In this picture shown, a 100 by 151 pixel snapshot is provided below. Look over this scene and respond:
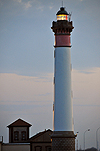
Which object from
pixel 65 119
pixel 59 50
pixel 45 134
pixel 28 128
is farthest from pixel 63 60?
pixel 28 128

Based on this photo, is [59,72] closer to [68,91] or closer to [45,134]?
[68,91]

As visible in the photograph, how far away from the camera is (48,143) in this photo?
80.4m

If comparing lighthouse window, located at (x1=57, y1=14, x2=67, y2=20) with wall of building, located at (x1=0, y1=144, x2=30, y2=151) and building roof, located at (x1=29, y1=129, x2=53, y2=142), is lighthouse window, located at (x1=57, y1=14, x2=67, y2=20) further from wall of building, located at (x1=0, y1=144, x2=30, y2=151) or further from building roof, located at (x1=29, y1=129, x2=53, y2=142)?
wall of building, located at (x1=0, y1=144, x2=30, y2=151)

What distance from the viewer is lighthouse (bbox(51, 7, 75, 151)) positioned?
63906 mm

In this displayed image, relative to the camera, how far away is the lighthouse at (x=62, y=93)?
2516 inches

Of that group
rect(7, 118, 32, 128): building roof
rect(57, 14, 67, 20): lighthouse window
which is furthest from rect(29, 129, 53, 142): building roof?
rect(57, 14, 67, 20): lighthouse window

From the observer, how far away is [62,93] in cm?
6444

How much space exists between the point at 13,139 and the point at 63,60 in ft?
91.4

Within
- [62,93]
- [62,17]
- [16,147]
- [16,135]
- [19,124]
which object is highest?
[62,17]

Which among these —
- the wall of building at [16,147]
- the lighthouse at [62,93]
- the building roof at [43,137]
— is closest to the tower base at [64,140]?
the lighthouse at [62,93]

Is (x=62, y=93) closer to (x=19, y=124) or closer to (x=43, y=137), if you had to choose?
(x=43, y=137)

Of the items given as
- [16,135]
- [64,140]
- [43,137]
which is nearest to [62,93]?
[64,140]

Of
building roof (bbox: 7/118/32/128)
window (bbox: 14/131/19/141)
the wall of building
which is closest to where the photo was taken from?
the wall of building

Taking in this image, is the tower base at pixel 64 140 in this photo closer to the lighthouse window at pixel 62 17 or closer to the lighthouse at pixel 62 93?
the lighthouse at pixel 62 93
